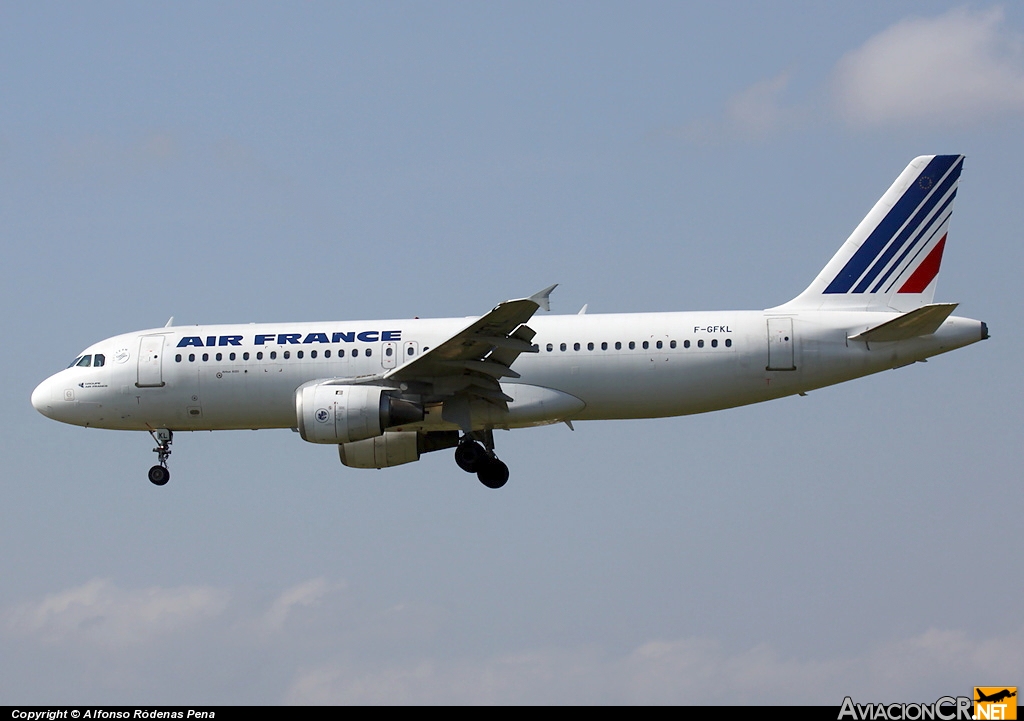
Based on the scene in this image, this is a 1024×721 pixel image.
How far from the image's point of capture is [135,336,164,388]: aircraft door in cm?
→ 3703

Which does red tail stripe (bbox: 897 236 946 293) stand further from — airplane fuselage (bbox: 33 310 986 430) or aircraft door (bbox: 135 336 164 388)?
aircraft door (bbox: 135 336 164 388)

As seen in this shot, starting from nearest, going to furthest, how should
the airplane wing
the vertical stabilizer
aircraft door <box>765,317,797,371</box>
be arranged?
the airplane wing
aircraft door <box>765,317,797,371</box>
the vertical stabilizer

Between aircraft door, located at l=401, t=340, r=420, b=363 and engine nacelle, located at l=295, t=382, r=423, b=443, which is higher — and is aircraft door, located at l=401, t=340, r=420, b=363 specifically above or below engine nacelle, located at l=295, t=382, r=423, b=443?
above

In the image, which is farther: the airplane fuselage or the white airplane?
the airplane fuselage

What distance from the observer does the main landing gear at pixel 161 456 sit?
3784cm

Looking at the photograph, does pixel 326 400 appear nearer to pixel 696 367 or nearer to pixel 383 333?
pixel 383 333

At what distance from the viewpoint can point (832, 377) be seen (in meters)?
34.8

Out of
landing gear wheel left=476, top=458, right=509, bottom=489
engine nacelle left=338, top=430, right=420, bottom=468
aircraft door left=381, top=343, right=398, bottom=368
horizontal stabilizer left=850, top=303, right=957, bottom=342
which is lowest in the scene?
landing gear wheel left=476, top=458, right=509, bottom=489

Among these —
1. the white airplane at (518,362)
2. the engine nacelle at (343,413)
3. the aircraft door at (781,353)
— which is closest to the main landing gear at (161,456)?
the white airplane at (518,362)

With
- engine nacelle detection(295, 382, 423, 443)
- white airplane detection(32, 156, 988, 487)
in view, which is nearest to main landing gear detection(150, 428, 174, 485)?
white airplane detection(32, 156, 988, 487)

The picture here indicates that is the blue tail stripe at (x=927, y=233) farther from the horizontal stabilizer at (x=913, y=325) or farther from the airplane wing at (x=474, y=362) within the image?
the airplane wing at (x=474, y=362)

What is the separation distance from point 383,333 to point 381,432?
3.00 meters

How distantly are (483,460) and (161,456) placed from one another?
8096 mm

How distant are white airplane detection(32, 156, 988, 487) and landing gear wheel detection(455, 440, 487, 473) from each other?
0.06 meters
